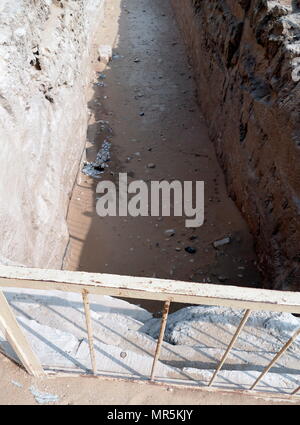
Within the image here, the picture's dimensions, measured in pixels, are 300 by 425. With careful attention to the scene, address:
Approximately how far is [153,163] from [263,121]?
2.45 m

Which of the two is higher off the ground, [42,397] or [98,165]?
[42,397]

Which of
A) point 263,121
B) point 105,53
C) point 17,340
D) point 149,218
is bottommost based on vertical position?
point 149,218

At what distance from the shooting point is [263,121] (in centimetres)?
406

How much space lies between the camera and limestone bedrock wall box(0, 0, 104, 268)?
305cm

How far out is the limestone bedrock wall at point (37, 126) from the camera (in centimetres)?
305

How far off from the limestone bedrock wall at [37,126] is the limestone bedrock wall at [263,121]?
8.52 ft

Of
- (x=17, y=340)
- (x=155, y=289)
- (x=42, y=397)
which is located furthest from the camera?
(x=42, y=397)

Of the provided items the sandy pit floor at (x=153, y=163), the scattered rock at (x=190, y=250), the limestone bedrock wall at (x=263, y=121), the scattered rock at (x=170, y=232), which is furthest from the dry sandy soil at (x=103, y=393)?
the scattered rock at (x=170, y=232)

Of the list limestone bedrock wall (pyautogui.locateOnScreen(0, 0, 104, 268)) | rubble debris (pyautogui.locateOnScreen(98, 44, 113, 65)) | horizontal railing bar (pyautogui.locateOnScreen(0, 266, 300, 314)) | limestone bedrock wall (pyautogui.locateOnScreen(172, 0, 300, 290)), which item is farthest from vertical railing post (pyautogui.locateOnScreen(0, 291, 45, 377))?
rubble debris (pyautogui.locateOnScreen(98, 44, 113, 65))

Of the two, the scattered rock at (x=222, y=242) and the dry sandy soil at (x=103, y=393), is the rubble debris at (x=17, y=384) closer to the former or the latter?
the dry sandy soil at (x=103, y=393)

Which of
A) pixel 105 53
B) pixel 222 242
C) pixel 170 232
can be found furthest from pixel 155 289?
pixel 105 53

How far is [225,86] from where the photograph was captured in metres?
5.50

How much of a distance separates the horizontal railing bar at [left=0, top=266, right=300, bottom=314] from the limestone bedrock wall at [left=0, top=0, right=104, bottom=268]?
5.15 feet

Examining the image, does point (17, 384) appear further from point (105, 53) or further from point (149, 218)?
point (105, 53)
